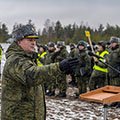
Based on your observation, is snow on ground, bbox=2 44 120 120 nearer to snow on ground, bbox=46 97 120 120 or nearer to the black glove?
snow on ground, bbox=46 97 120 120

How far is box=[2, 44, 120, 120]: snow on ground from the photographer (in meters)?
8.35

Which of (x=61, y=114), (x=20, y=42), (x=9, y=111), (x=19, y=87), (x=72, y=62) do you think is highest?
(x=20, y=42)

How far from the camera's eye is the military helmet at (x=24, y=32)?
3.62 meters

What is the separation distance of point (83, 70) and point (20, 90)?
7.50 metres

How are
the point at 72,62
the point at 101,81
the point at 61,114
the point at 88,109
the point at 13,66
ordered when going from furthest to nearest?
the point at 101,81 < the point at 88,109 < the point at 61,114 < the point at 13,66 < the point at 72,62

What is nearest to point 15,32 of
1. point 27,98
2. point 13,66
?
point 13,66

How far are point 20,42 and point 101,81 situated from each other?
7506mm

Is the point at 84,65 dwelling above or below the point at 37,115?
above

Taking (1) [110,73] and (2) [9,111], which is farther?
(1) [110,73]

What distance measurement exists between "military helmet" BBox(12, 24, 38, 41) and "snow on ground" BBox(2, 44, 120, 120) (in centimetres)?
473

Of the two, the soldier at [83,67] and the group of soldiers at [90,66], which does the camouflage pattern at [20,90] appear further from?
the soldier at [83,67]

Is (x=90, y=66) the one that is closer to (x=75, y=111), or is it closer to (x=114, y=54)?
(x=114, y=54)

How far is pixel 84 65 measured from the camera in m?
11.1

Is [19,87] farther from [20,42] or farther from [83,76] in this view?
[83,76]
